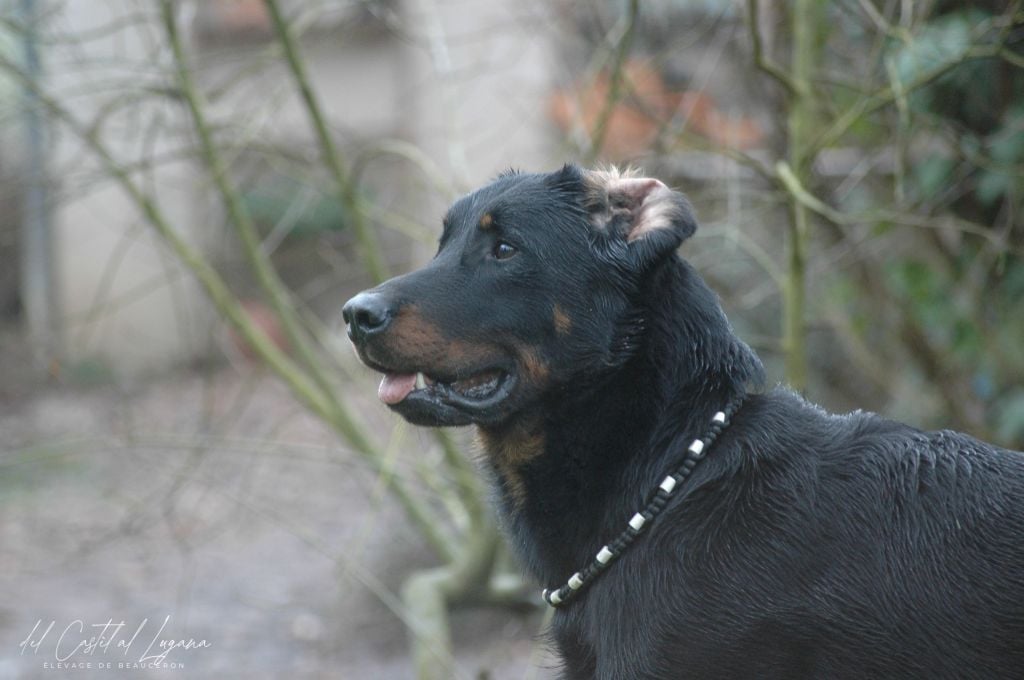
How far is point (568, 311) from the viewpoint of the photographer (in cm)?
315

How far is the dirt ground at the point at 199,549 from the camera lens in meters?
5.40

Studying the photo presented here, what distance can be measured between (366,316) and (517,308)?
400mm

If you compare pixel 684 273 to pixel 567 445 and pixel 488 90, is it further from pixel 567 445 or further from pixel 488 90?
pixel 488 90

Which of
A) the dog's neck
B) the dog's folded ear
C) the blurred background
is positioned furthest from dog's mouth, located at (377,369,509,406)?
the blurred background

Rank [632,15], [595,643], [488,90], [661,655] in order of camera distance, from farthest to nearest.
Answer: [488,90]
[632,15]
[595,643]
[661,655]

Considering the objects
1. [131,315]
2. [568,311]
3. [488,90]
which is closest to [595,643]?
[568,311]

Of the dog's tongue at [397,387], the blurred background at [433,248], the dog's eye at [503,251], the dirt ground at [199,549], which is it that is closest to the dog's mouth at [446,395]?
the dog's tongue at [397,387]

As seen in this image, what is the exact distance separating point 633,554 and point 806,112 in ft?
8.73

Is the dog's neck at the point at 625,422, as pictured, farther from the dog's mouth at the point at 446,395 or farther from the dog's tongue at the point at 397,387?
the dog's tongue at the point at 397,387

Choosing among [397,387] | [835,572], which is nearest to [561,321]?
[397,387]

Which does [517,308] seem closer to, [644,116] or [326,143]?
[326,143]

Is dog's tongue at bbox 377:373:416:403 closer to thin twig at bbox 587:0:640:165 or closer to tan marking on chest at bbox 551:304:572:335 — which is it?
tan marking on chest at bbox 551:304:572:335

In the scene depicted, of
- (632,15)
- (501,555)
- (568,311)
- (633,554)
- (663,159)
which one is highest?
(632,15)

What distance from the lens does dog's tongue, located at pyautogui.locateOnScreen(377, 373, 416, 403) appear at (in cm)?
310
